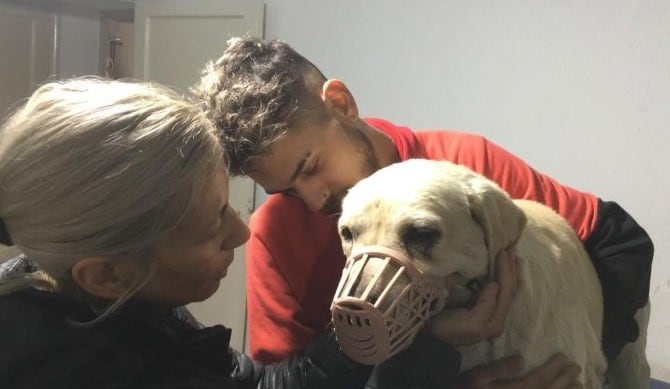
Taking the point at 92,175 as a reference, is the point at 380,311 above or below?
below

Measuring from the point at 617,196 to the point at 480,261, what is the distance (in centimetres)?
149

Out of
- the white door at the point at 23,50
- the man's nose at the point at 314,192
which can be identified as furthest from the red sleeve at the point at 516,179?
the white door at the point at 23,50

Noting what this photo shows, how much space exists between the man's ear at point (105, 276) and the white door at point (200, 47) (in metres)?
2.42

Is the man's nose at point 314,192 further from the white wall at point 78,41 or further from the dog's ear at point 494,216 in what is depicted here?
the white wall at point 78,41

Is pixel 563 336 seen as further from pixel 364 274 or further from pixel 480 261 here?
pixel 364 274

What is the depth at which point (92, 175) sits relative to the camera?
0.84 metres

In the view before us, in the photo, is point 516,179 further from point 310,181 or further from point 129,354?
point 129,354

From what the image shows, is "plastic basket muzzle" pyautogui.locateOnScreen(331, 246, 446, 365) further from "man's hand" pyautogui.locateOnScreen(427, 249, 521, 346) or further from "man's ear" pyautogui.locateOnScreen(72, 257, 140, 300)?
"man's ear" pyautogui.locateOnScreen(72, 257, 140, 300)

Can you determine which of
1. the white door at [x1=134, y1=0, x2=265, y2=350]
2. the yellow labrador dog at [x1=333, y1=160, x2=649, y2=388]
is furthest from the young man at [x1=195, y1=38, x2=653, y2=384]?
the white door at [x1=134, y1=0, x2=265, y2=350]

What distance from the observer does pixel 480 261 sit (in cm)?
111

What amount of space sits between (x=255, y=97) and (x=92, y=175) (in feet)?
1.68

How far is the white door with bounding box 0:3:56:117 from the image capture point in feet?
11.8

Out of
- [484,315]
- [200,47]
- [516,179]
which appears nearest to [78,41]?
[200,47]

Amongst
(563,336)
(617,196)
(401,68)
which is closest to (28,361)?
(563,336)
